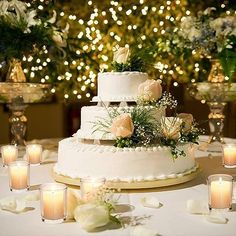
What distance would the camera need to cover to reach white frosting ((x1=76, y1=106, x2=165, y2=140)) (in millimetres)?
2072

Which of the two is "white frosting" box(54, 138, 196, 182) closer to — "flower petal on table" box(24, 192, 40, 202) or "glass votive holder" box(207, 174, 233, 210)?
"flower petal on table" box(24, 192, 40, 202)

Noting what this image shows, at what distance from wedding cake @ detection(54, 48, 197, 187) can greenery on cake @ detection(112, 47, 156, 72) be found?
8 centimetres

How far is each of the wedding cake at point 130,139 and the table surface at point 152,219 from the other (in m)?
0.09

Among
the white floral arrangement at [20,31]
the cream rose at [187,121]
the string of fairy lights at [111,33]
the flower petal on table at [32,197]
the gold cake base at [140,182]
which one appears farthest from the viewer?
the string of fairy lights at [111,33]

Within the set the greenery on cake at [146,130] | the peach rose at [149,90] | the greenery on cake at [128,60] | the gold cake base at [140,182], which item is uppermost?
the greenery on cake at [128,60]

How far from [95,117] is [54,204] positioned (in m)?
0.62

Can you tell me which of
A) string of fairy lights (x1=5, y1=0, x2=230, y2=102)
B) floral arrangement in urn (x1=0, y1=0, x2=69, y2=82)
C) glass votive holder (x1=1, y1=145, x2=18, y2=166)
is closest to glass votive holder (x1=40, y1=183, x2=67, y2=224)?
glass votive holder (x1=1, y1=145, x2=18, y2=166)

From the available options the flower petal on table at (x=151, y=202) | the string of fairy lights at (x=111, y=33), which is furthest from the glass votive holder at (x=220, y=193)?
the string of fairy lights at (x=111, y=33)

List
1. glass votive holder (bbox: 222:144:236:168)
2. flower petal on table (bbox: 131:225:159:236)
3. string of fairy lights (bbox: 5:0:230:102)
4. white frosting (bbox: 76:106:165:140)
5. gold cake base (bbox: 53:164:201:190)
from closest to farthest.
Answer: flower petal on table (bbox: 131:225:159:236)
gold cake base (bbox: 53:164:201:190)
white frosting (bbox: 76:106:165:140)
glass votive holder (bbox: 222:144:236:168)
string of fairy lights (bbox: 5:0:230:102)

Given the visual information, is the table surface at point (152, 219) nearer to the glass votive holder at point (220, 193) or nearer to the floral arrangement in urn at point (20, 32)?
the glass votive holder at point (220, 193)

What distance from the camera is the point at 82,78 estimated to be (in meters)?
3.77

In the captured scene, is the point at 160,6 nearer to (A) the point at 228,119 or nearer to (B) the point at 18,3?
(B) the point at 18,3

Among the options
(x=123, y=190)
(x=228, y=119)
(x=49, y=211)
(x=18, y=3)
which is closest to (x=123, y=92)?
(x=123, y=190)

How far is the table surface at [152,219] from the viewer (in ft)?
4.86
